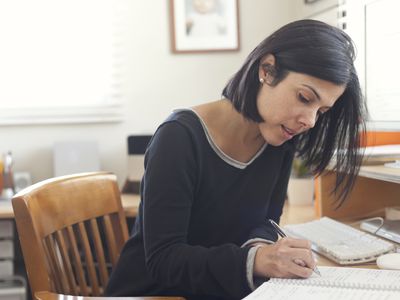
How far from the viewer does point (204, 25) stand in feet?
7.86

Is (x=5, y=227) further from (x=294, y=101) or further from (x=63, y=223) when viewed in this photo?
(x=294, y=101)

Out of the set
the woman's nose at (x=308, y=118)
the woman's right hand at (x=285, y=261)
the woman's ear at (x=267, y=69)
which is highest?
the woman's ear at (x=267, y=69)

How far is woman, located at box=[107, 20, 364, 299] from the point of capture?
94cm

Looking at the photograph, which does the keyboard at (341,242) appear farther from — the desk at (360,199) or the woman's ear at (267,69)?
the woman's ear at (267,69)

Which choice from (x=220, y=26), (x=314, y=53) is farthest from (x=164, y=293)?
(x=220, y=26)

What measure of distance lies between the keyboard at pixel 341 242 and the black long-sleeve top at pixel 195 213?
0.39 feet

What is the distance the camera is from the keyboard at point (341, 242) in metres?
1.13

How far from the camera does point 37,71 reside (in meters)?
2.39

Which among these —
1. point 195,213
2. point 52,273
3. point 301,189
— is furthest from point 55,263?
point 301,189

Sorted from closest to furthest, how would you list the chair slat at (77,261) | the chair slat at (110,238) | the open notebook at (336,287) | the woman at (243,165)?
the open notebook at (336,287)
the woman at (243,165)
the chair slat at (77,261)
the chair slat at (110,238)

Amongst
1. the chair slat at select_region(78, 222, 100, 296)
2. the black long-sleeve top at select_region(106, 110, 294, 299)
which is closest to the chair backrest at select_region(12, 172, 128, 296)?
the chair slat at select_region(78, 222, 100, 296)

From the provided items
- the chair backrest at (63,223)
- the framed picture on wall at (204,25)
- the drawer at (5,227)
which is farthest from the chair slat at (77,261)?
the framed picture on wall at (204,25)

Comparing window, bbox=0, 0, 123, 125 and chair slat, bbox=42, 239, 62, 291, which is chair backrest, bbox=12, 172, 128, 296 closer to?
chair slat, bbox=42, 239, 62, 291

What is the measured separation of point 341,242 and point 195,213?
1.16 feet
